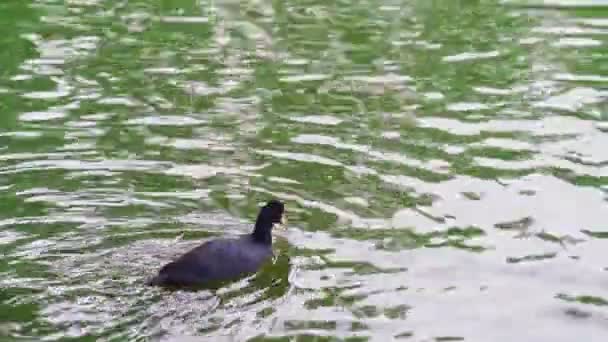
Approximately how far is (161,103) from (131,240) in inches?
174

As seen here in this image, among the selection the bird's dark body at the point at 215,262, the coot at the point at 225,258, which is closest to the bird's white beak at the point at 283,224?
the coot at the point at 225,258

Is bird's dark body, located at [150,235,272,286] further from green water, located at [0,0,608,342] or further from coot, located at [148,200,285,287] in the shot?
green water, located at [0,0,608,342]

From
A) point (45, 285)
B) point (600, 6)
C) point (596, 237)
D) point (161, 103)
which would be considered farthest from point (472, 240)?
point (600, 6)

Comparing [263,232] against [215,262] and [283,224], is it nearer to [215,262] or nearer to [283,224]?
[283,224]

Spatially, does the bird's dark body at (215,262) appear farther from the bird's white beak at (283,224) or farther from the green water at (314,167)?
the bird's white beak at (283,224)

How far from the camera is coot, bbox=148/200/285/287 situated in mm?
10195

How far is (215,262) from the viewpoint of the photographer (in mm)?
10438

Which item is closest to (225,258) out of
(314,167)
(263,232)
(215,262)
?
(215,262)

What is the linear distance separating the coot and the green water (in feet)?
0.47

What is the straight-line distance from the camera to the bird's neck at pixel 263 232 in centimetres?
1109

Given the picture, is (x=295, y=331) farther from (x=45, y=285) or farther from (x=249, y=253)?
(x=45, y=285)

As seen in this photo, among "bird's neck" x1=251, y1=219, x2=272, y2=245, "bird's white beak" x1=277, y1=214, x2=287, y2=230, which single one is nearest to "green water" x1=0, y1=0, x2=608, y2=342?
"bird's white beak" x1=277, y1=214, x2=287, y2=230

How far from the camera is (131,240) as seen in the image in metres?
11.2

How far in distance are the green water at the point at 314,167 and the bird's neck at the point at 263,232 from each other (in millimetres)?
272
